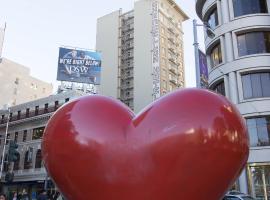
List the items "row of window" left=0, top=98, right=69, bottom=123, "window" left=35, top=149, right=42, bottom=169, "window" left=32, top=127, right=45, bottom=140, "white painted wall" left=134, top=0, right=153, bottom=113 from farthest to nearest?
Answer: "white painted wall" left=134, top=0, right=153, bottom=113, "window" left=32, top=127, right=45, bottom=140, "row of window" left=0, top=98, right=69, bottom=123, "window" left=35, top=149, right=42, bottom=169

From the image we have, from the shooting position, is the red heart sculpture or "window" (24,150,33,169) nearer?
the red heart sculpture

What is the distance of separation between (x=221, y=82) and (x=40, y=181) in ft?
74.1

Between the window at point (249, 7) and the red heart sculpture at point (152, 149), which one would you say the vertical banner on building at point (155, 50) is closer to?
the window at point (249, 7)

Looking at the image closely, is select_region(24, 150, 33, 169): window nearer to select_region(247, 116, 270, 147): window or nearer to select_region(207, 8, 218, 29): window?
select_region(207, 8, 218, 29): window

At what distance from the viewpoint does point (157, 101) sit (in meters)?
4.40

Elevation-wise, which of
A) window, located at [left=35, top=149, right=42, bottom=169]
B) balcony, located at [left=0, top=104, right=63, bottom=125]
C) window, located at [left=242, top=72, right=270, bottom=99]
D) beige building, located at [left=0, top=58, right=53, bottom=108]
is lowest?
window, located at [left=35, top=149, right=42, bottom=169]

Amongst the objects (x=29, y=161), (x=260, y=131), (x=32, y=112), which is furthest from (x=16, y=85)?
(x=260, y=131)

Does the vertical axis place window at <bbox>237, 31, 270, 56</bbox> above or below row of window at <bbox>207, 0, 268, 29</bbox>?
below

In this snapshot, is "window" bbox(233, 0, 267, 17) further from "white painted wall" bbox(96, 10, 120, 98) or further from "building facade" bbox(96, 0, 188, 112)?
"white painted wall" bbox(96, 10, 120, 98)

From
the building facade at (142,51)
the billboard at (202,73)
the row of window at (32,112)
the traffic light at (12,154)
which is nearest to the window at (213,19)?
the row of window at (32,112)

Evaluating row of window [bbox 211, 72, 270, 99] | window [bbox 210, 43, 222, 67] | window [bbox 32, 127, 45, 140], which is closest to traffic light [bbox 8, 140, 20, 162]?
row of window [bbox 211, 72, 270, 99]

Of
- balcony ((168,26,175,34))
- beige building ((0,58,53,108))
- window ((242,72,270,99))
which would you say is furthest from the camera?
balcony ((168,26,175,34))

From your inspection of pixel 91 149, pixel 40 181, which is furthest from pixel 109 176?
pixel 40 181

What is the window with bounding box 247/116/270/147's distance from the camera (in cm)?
2544
